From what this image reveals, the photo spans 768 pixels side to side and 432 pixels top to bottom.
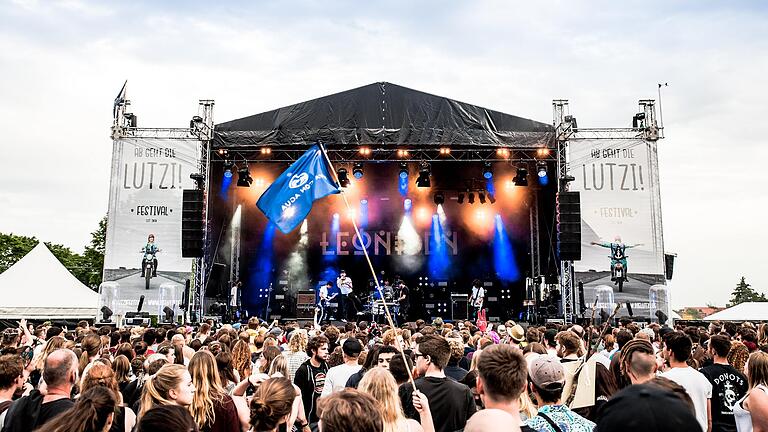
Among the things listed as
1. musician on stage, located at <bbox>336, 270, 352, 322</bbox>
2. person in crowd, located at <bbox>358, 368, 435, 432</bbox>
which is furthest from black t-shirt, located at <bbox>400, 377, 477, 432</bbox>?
musician on stage, located at <bbox>336, 270, 352, 322</bbox>

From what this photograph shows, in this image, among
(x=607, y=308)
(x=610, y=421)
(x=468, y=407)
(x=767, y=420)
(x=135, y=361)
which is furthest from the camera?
(x=607, y=308)

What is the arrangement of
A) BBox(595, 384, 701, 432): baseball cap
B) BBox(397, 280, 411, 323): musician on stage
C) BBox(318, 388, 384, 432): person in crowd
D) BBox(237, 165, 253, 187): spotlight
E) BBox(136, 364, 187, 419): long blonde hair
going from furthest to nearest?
1. BBox(397, 280, 411, 323): musician on stage
2. BBox(237, 165, 253, 187): spotlight
3. BBox(136, 364, 187, 419): long blonde hair
4. BBox(318, 388, 384, 432): person in crowd
5. BBox(595, 384, 701, 432): baseball cap

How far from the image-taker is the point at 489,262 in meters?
23.8

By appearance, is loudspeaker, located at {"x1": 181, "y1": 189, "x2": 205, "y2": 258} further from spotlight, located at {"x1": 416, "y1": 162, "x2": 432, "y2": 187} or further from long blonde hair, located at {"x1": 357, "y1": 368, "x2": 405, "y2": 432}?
long blonde hair, located at {"x1": 357, "y1": 368, "x2": 405, "y2": 432}

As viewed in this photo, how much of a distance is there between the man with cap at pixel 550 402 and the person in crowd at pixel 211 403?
1700mm

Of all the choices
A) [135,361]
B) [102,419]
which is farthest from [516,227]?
[102,419]

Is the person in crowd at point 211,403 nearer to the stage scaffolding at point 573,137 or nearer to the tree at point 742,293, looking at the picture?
the stage scaffolding at point 573,137

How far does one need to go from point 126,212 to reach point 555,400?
59.1 ft

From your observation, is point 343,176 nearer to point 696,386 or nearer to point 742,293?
point 696,386

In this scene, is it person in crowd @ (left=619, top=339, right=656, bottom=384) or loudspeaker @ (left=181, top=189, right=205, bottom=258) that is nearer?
person in crowd @ (left=619, top=339, right=656, bottom=384)

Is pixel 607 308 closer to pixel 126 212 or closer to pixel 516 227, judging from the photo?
pixel 516 227

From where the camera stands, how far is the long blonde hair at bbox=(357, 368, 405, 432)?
3.04 meters

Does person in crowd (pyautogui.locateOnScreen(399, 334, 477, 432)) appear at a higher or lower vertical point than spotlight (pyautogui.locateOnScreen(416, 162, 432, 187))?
lower

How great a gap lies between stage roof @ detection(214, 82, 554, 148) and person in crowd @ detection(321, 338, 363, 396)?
44.5 ft
